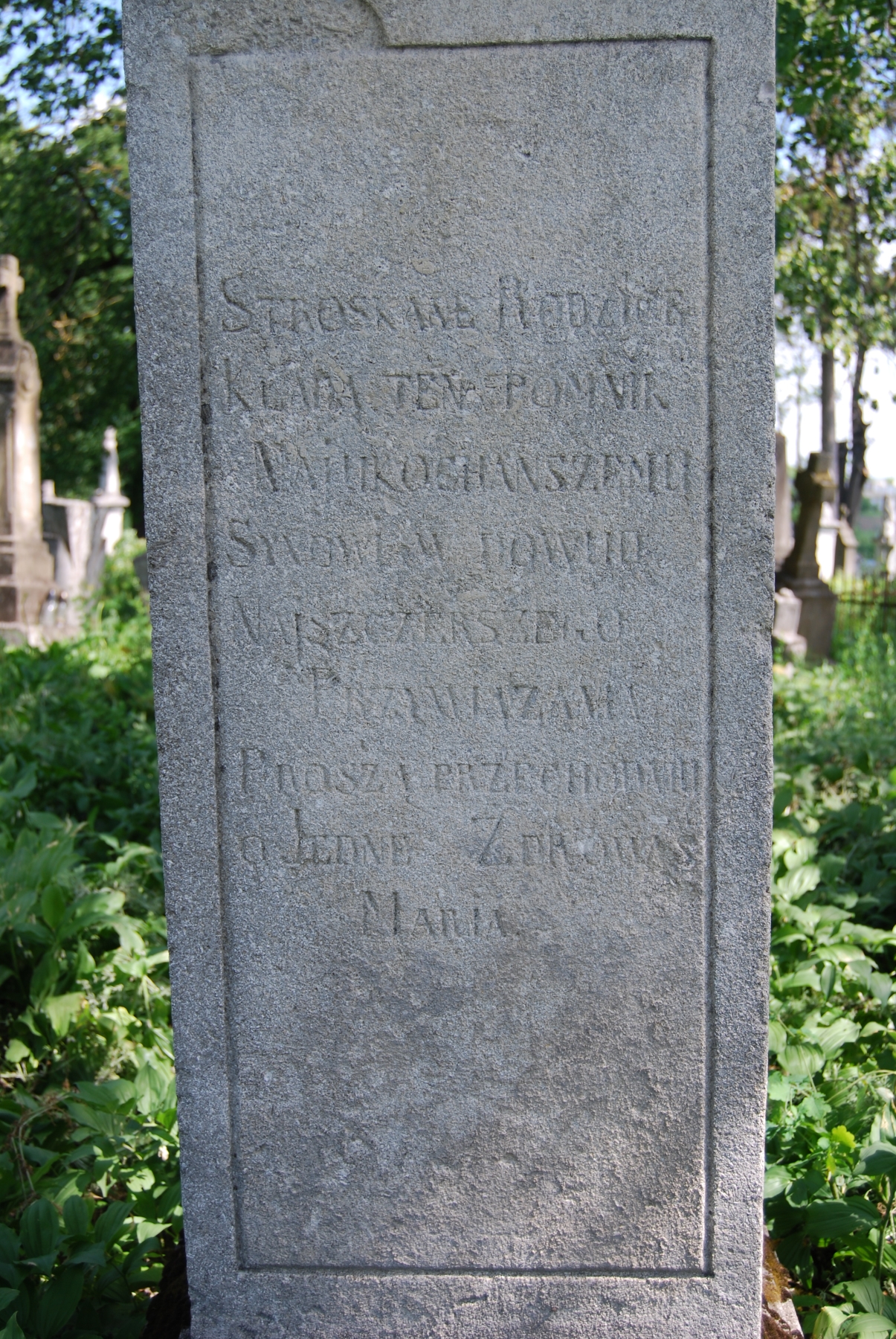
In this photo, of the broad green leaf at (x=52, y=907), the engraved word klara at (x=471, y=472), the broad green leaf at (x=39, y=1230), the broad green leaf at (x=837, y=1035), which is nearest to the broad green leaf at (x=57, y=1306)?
the broad green leaf at (x=39, y=1230)

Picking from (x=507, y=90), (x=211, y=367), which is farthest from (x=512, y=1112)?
(x=507, y=90)

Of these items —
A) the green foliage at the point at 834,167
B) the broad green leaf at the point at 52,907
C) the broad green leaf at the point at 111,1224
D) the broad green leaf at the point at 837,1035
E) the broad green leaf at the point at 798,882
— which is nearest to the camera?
the broad green leaf at the point at 111,1224

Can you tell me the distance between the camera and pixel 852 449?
90.3 feet

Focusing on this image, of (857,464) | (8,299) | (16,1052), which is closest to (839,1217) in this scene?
(16,1052)

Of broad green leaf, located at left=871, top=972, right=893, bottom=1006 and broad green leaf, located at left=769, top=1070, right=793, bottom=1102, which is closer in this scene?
broad green leaf, located at left=769, top=1070, right=793, bottom=1102

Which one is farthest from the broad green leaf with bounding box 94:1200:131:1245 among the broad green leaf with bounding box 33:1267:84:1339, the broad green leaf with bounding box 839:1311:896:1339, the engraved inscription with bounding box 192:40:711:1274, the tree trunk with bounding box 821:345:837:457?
the tree trunk with bounding box 821:345:837:457

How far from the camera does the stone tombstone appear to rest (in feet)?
6.29

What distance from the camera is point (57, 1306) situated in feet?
7.00

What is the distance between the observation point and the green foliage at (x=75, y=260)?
45.7ft

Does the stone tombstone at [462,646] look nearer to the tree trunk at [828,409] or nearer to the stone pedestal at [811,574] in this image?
the stone pedestal at [811,574]

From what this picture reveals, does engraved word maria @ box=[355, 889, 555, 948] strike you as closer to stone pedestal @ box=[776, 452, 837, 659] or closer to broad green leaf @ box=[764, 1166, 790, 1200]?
broad green leaf @ box=[764, 1166, 790, 1200]

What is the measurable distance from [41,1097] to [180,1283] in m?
0.94

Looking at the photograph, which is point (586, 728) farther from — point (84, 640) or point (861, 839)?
point (84, 640)

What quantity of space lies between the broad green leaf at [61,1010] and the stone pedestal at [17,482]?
7597 millimetres
